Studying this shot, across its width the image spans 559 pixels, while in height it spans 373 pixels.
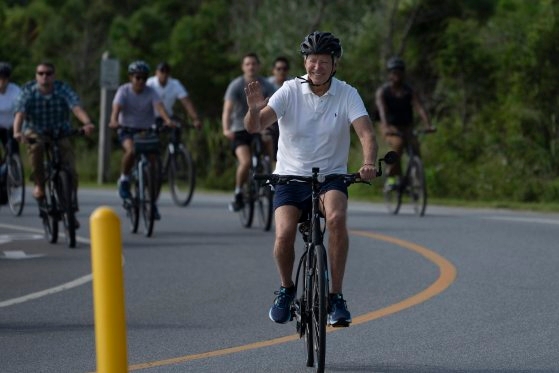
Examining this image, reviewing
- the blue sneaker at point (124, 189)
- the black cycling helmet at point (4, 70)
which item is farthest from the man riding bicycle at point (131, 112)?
the black cycling helmet at point (4, 70)

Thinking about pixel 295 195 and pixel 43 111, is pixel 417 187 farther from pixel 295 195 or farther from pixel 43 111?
pixel 295 195

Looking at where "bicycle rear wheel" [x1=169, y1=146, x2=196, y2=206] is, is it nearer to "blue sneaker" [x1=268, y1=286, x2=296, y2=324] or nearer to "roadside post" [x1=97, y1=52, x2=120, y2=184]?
"roadside post" [x1=97, y1=52, x2=120, y2=184]

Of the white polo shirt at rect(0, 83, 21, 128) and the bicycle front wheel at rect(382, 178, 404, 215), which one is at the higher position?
the white polo shirt at rect(0, 83, 21, 128)

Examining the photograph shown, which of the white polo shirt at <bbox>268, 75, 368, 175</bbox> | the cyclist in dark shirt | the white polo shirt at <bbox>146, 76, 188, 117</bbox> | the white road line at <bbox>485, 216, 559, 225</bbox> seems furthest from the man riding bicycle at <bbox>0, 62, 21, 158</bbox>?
the white polo shirt at <bbox>268, 75, 368, 175</bbox>

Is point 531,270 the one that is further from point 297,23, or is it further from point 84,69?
point 84,69

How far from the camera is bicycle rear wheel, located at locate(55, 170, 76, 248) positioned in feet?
50.8

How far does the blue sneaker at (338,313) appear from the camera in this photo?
8211 mm

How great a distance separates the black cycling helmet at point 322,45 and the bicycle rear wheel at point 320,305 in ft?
3.75

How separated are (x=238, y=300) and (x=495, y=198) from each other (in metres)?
12.3

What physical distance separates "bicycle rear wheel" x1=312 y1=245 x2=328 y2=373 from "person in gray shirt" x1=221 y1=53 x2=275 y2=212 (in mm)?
9476

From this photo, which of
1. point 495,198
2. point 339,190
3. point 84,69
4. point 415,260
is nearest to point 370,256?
point 415,260

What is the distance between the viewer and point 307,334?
27.2 ft

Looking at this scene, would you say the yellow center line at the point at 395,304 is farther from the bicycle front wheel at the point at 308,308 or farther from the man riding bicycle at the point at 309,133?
the bicycle front wheel at the point at 308,308

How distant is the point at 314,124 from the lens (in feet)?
28.2
